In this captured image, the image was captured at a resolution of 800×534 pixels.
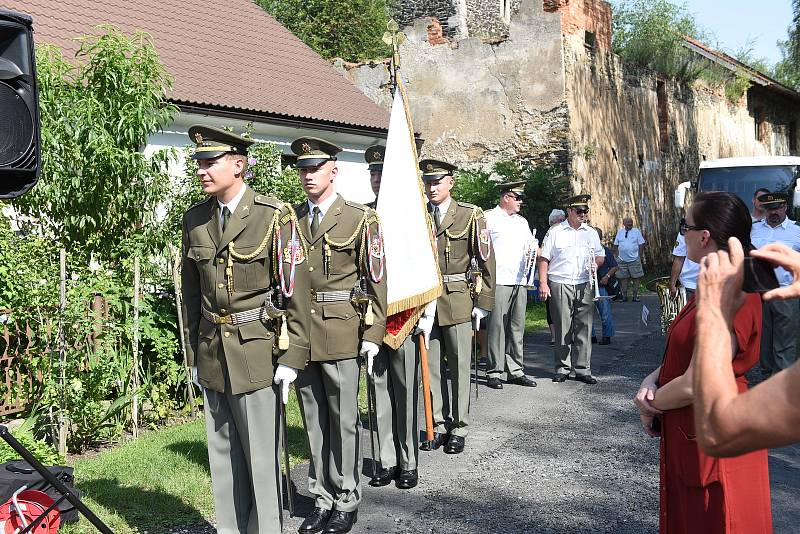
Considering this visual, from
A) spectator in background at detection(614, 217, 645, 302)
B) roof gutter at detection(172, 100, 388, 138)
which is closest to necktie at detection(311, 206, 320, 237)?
roof gutter at detection(172, 100, 388, 138)

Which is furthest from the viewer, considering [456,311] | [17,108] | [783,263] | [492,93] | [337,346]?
[492,93]

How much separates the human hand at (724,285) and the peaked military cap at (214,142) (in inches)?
123

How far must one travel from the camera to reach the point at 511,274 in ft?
33.8

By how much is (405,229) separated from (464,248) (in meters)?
1.16

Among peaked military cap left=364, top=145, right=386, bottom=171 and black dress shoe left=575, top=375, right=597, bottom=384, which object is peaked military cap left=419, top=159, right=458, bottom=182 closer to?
peaked military cap left=364, top=145, right=386, bottom=171

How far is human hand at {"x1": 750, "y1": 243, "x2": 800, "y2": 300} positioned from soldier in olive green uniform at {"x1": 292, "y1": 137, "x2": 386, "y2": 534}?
368cm

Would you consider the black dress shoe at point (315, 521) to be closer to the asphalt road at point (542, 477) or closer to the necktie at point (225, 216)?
the asphalt road at point (542, 477)

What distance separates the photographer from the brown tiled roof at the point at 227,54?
1394 cm

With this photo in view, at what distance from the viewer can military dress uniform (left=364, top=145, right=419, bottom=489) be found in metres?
6.17

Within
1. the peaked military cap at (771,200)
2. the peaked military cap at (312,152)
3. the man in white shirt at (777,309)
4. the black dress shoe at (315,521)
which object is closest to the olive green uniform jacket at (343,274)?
the peaked military cap at (312,152)

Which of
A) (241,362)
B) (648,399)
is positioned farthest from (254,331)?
(648,399)

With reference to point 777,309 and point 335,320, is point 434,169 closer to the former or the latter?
point 335,320

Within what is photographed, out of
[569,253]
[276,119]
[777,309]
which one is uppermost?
[276,119]

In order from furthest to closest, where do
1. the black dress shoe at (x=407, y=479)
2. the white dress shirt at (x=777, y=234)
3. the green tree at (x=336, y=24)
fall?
the green tree at (x=336, y=24), the white dress shirt at (x=777, y=234), the black dress shoe at (x=407, y=479)
